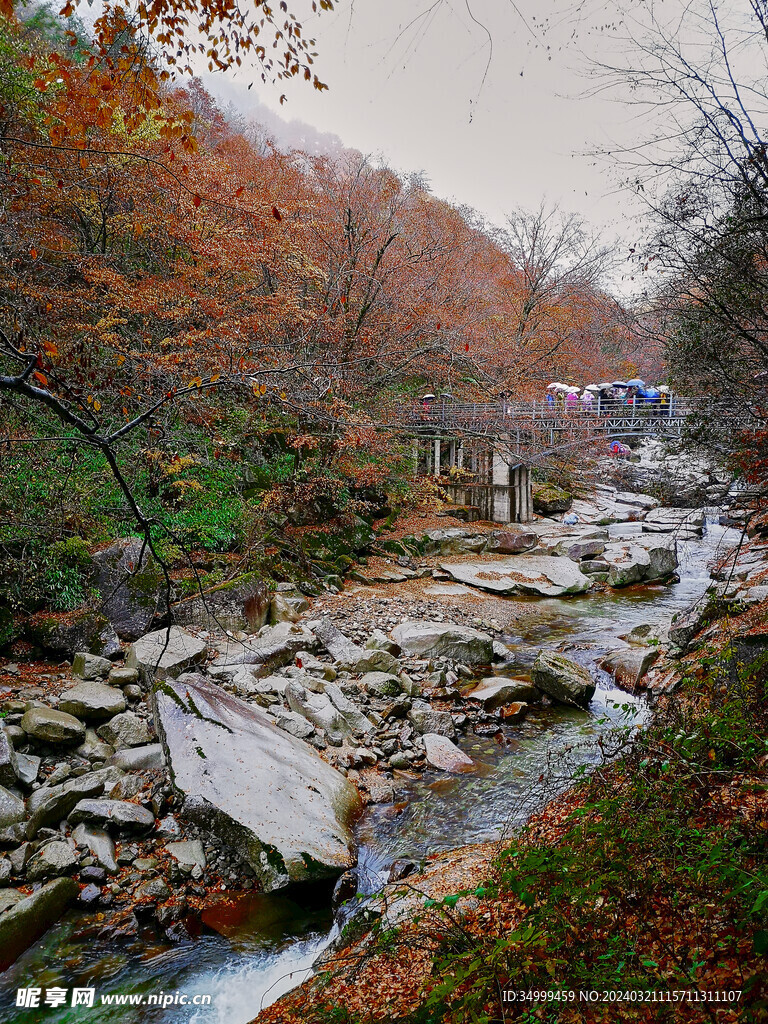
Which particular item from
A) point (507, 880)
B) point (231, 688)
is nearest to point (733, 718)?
point (507, 880)

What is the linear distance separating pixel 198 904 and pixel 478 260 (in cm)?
2356

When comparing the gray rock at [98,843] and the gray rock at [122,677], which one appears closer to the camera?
the gray rock at [98,843]

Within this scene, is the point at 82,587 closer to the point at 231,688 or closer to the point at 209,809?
the point at 231,688

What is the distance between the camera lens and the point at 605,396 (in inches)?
784

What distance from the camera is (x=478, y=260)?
22.4m

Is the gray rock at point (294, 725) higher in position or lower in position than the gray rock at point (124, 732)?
lower

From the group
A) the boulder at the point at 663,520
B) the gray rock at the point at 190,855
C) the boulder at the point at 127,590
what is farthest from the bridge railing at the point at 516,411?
the gray rock at the point at 190,855

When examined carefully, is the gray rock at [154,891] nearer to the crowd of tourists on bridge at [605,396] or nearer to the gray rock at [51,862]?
the gray rock at [51,862]

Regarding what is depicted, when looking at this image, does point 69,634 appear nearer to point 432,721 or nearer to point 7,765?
point 7,765

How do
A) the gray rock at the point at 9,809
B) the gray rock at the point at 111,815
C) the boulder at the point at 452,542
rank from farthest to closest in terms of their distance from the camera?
the boulder at the point at 452,542
the gray rock at the point at 111,815
the gray rock at the point at 9,809

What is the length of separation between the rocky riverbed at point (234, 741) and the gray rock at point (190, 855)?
1 cm

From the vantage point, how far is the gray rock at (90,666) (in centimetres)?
634

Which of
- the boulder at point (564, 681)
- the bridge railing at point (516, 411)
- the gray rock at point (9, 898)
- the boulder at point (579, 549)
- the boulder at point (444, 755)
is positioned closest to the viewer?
the gray rock at point (9, 898)

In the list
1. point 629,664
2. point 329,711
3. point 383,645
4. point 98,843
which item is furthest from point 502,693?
point 98,843
